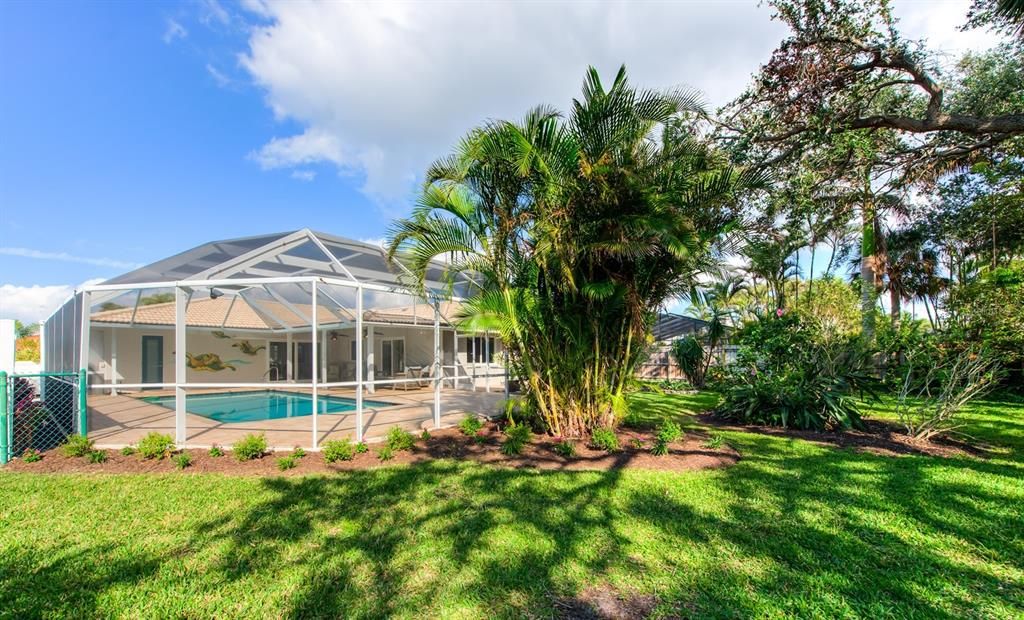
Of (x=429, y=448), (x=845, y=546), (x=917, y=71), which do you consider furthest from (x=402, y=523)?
(x=917, y=71)

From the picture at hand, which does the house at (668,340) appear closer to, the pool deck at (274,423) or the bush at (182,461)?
the pool deck at (274,423)

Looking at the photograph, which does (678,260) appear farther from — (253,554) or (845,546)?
(253,554)

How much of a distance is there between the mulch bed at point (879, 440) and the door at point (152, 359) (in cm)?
2060

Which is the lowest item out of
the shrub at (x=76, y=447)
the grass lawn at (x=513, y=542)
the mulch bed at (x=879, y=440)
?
the mulch bed at (x=879, y=440)

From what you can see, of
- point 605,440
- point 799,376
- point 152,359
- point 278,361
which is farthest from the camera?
point 278,361

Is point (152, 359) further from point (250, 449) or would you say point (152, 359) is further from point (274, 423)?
point (250, 449)

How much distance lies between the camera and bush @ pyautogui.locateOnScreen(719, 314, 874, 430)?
8.48 m

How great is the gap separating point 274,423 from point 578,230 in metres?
7.45

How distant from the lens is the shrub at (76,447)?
252 inches

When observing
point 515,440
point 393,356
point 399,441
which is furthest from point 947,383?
point 393,356

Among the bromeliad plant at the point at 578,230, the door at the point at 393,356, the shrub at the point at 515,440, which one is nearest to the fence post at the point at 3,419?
the bromeliad plant at the point at 578,230

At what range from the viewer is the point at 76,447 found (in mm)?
6441

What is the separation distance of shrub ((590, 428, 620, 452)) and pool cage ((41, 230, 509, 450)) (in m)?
2.27

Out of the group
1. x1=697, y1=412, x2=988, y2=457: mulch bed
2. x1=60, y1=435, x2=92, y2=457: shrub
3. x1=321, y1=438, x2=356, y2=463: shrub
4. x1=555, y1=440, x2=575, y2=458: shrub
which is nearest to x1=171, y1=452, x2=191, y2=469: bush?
x1=60, y1=435, x2=92, y2=457: shrub
